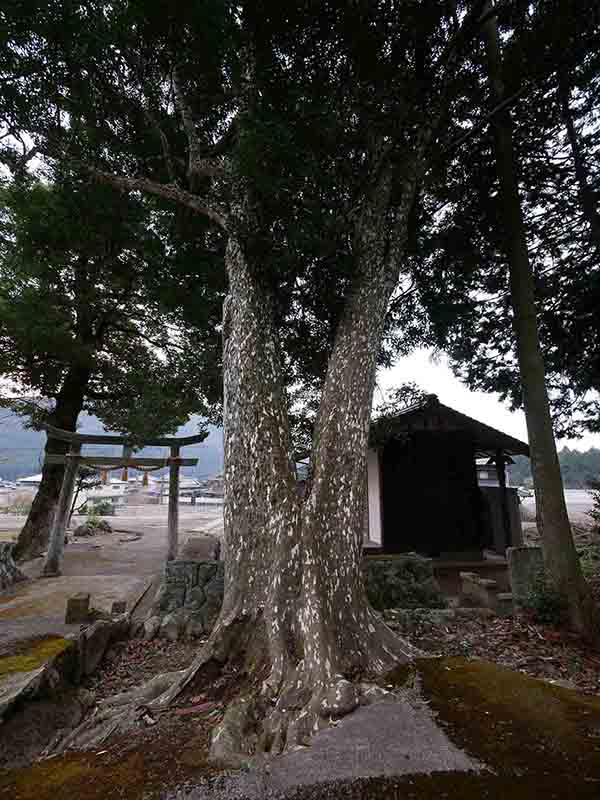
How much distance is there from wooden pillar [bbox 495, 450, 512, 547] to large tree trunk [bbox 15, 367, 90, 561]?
1279 centimetres

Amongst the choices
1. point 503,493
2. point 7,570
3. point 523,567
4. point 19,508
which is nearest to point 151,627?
point 7,570

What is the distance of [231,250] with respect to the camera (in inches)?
185

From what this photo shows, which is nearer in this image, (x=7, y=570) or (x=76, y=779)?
(x=76, y=779)

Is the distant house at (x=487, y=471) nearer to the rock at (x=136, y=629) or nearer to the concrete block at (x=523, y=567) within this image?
the concrete block at (x=523, y=567)

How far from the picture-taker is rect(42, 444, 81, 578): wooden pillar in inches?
348

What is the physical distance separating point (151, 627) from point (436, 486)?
8.30 meters

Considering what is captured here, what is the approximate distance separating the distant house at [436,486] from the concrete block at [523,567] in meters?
4.36

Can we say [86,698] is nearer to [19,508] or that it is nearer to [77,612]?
[77,612]

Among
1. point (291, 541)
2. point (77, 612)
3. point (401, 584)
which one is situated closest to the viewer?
point (291, 541)

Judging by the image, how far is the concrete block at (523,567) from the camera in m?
5.76

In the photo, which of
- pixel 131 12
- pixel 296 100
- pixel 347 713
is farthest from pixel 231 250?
pixel 347 713

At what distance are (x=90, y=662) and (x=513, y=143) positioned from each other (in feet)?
33.6

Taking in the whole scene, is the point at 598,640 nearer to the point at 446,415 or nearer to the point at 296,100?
the point at 446,415

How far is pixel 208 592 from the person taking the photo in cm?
638
